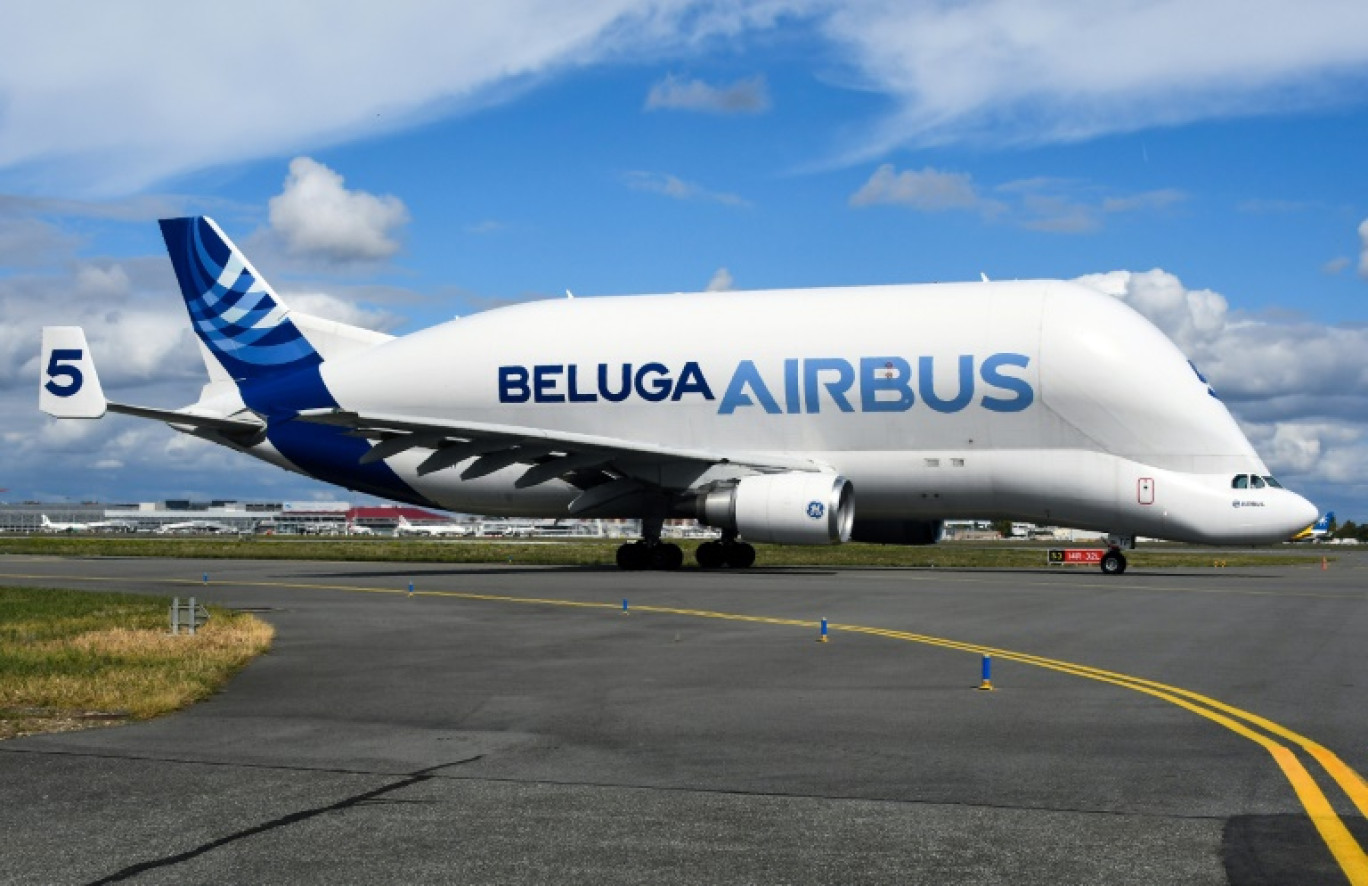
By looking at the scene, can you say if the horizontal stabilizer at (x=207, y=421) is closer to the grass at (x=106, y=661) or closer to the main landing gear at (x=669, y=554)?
the main landing gear at (x=669, y=554)

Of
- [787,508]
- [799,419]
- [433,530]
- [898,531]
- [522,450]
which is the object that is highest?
[799,419]

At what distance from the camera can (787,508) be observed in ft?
105

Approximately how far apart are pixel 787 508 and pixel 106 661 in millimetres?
19304

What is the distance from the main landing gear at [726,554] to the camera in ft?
121

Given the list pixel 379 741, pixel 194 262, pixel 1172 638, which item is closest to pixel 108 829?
pixel 379 741

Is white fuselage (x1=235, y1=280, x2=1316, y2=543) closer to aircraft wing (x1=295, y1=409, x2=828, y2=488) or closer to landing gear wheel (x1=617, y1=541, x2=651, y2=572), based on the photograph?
aircraft wing (x1=295, y1=409, x2=828, y2=488)

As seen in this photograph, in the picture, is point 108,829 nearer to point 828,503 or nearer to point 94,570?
point 828,503

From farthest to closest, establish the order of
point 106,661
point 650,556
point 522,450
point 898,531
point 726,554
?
point 898,531, point 726,554, point 650,556, point 522,450, point 106,661

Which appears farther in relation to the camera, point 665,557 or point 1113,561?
point 665,557

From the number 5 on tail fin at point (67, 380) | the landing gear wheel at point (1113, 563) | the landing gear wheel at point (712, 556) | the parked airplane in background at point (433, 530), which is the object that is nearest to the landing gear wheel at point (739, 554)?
the landing gear wheel at point (712, 556)

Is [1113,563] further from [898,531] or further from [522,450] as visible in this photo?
[522,450]

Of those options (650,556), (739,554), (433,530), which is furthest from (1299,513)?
(433,530)

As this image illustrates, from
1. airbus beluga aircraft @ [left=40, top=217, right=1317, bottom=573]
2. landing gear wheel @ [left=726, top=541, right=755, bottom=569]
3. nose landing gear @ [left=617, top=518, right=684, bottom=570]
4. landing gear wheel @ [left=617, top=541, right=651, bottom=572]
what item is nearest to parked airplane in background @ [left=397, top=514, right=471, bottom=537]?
airbus beluga aircraft @ [left=40, top=217, right=1317, bottom=573]

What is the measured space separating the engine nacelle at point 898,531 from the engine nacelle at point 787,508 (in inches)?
138
